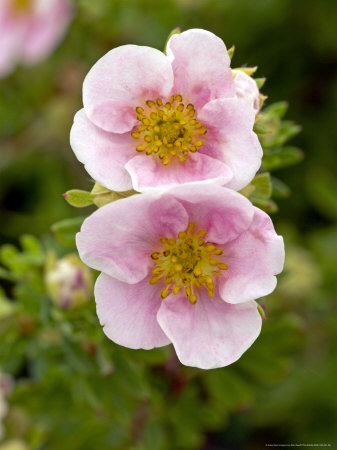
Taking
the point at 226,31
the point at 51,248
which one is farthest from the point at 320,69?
the point at 51,248

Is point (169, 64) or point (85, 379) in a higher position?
point (169, 64)

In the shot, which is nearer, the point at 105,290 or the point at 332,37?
the point at 105,290

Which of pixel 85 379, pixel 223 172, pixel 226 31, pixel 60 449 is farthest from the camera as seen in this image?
pixel 226 31

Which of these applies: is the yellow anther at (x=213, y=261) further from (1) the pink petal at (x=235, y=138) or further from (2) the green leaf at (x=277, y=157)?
(2) the green leaf at (x=277, y=157)

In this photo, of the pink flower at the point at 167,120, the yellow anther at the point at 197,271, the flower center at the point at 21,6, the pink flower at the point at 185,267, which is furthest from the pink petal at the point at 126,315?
the flower center at the point at 21,6

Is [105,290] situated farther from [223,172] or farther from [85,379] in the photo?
[85,379]

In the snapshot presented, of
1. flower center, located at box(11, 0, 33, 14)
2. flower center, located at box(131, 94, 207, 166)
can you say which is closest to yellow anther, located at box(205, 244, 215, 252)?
flower center, located at box(131, 94, 207, 166)

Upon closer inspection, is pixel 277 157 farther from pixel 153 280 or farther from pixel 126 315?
pixel 126 315

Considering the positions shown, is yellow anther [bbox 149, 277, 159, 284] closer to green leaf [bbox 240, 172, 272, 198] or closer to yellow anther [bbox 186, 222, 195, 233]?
yellow anther [bbox 186, 222, 195, 233]
